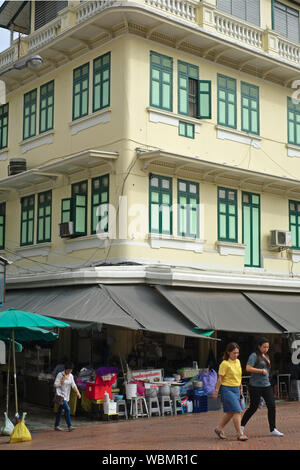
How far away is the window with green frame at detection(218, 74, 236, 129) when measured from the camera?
61.5ft

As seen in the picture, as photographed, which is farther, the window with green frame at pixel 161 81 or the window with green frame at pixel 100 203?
the window with green frame at pixel 161 81

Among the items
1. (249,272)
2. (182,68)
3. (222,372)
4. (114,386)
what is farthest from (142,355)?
(182,68)

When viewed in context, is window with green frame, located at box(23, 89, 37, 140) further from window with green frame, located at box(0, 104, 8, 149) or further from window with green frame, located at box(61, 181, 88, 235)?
window with green frame, located at box(61, 181, 88, 235)

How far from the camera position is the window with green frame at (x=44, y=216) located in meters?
19.1

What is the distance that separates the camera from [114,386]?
15.2 meters

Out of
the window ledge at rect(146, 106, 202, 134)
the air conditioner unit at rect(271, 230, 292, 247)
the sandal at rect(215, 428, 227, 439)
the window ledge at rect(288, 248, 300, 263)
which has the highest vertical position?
the window ledge at rect(146, 106, 202, 134)

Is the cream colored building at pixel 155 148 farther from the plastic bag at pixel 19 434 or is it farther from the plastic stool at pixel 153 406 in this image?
the plastic bag at pixel 19 434

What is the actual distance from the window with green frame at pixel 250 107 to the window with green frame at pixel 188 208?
9.12 ft

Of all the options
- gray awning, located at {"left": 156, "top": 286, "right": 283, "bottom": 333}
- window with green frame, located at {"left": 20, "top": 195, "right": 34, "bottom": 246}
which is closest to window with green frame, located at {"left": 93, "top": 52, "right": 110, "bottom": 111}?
window with green frame, located at {"left": 20, "top": 195, "right": 34, "bottom": 246}

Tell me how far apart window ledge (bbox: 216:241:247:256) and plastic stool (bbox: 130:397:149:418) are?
16.0 feet

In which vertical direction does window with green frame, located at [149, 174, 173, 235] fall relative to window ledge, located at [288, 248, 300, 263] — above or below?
above

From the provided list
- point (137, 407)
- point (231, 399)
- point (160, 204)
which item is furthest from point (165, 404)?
point (160, 204)

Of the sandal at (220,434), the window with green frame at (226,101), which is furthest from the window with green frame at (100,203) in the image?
the sandal at (220,434)

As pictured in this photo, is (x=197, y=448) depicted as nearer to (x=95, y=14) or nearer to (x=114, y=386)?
(x=114, y=386)
